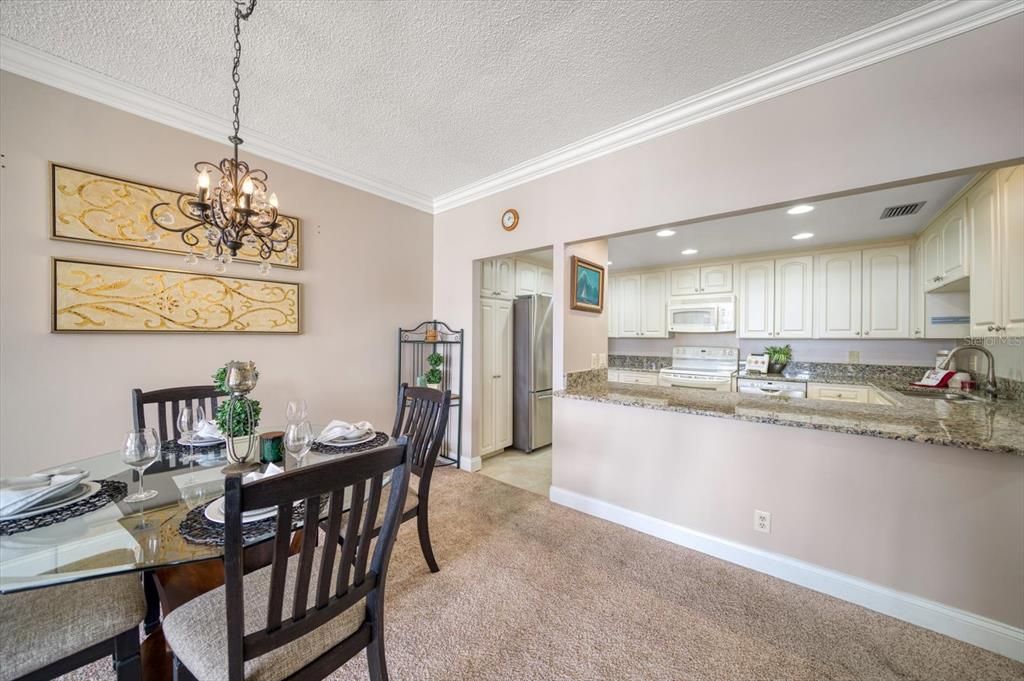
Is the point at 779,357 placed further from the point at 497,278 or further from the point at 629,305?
the point at 497,278

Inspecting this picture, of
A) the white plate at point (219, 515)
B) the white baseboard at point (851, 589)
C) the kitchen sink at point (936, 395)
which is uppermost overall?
the kitchen sink at point (936, 395)

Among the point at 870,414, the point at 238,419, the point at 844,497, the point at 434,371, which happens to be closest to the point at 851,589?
the point at 844,497

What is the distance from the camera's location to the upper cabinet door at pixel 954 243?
2.59 m

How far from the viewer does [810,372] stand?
431cm

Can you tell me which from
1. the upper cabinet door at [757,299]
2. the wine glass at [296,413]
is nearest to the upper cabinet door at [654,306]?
the upper cabinet door at [757,299]

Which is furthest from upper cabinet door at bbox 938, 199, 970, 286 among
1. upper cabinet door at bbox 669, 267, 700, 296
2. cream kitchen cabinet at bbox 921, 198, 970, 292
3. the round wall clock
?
the round wall clock

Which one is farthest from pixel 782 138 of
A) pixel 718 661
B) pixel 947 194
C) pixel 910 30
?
pixel 718 661

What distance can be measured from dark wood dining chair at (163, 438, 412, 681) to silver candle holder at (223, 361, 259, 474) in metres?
0.51

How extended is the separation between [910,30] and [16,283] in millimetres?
4280

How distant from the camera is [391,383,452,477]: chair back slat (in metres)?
1.86

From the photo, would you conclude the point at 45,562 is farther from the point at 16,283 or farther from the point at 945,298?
the point at 945,298

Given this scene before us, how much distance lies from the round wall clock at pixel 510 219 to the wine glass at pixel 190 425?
2.35 metres

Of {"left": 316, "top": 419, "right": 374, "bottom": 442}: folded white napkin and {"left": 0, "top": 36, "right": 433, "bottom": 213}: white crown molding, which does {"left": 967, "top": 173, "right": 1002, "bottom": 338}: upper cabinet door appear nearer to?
{"left": 316, "top": 419, "right": 374, "bottom": 442}: folded white napkin

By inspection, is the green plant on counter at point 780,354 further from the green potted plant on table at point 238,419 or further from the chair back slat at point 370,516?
the green potted plant on table at point 238,419
